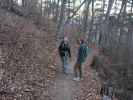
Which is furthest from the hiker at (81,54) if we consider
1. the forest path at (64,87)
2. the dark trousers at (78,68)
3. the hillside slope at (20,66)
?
the hillside slope at (20,66)

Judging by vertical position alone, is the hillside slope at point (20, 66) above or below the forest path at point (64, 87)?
above

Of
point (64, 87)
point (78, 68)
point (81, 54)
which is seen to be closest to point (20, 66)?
point (64, 87)

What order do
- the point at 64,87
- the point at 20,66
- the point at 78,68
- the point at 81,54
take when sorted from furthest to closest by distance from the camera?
the point at 78,68, the point at 81,54, the point at 64,87, the point at 20,66

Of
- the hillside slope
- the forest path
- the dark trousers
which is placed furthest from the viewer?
the dark trousers

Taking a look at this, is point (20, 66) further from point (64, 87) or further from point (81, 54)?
point (81, 54)

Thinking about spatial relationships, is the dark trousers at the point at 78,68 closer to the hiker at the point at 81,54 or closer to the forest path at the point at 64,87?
the hiker at the point at 81,54

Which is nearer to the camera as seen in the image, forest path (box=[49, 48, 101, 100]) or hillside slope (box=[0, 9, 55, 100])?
hillside slope (box=[0, 9, 55, 100])

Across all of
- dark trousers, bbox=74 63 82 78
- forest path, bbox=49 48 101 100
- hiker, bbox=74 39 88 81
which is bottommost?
forest path, bbox=49 48 101 100

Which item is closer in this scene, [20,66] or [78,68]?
[20,66]

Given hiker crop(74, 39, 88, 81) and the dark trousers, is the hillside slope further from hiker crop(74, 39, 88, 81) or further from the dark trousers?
hiker crop(74, 39, 88, 81)

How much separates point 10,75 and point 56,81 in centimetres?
269

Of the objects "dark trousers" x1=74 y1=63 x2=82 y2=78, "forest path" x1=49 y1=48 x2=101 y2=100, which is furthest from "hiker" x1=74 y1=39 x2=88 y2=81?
"forest path" x1=49 y1=48 x2=101 y2=100

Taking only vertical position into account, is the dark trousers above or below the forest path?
above

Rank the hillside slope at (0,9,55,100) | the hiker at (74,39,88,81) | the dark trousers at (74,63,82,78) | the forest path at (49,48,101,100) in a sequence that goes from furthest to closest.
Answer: the dark trousers at (74,63,82,78) → the hiker at (74,39,88,81) → the forest path at (49,48,101,100) → the hillside slope at (0,9,55,100)
